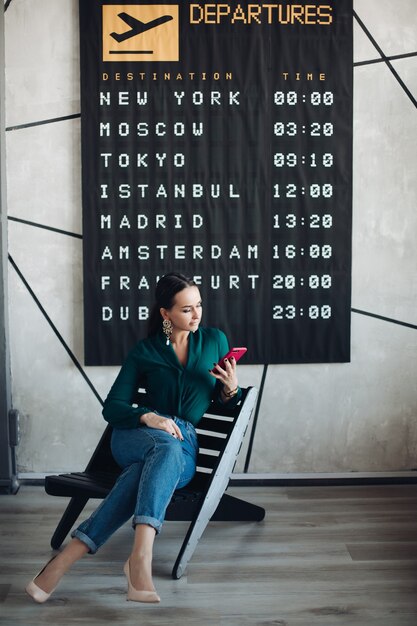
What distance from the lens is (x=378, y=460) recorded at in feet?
13.0

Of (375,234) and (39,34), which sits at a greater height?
(39,34)

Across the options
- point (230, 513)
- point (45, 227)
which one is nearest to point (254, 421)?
point (230, 513)

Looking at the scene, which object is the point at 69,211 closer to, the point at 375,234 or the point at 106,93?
the point at 106,93

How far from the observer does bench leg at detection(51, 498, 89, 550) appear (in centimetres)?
311

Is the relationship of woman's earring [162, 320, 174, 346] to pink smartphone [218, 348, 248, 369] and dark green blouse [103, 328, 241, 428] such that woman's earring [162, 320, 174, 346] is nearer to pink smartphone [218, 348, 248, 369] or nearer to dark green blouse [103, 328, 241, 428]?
dark green blouse [103, 328, 241, 428]

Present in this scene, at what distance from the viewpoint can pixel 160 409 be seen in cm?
307

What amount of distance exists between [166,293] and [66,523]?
983 millimetres

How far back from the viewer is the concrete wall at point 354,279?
3744 millimetres

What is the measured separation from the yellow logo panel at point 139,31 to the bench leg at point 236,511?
6.70 ft

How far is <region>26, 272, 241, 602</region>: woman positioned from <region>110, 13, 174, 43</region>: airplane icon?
1.32 metres

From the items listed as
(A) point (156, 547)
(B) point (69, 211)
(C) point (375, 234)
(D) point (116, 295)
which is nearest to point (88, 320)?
(D) point (116, 295)

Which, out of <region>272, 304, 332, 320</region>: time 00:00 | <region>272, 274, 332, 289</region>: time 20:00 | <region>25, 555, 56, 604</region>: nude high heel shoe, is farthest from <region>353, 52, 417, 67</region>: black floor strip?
<region>25, 555, 56, 604</region>: nude high heel shoe

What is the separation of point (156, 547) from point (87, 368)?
1044 mm

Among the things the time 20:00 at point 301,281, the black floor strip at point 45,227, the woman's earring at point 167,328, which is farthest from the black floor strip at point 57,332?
the time 20:00 at point 301,281
